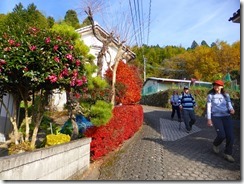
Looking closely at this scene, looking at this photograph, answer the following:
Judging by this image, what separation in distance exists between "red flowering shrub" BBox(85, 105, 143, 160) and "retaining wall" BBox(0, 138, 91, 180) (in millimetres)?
356

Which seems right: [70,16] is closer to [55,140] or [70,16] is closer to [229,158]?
[55,140]

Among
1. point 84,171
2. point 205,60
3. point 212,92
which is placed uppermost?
point 205,60

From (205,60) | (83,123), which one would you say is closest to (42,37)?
(83,123)

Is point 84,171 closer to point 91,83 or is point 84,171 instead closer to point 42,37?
point 91,83

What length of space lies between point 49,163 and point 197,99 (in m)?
12.2

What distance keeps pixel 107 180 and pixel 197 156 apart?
74.3 inches

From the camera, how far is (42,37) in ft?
15.5

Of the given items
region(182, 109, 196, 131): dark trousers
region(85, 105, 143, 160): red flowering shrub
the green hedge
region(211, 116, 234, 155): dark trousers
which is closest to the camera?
region(211, 116, 234, 155): dark trousers

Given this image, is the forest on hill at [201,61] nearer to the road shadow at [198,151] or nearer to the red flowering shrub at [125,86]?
the red flowering shrub at [125,86]

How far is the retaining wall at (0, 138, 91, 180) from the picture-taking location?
124 inches

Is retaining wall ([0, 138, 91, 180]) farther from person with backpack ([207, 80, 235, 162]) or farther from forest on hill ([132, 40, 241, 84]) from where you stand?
forest on hill ([132, 40, 241, 84])

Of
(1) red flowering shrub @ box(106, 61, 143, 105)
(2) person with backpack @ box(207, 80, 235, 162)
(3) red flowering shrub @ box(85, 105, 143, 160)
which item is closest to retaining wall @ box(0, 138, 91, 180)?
(3) red flowering shrub @ box(85, 105, 143, 160)

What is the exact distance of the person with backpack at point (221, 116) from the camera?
4855mm

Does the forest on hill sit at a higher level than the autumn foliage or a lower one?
higher
